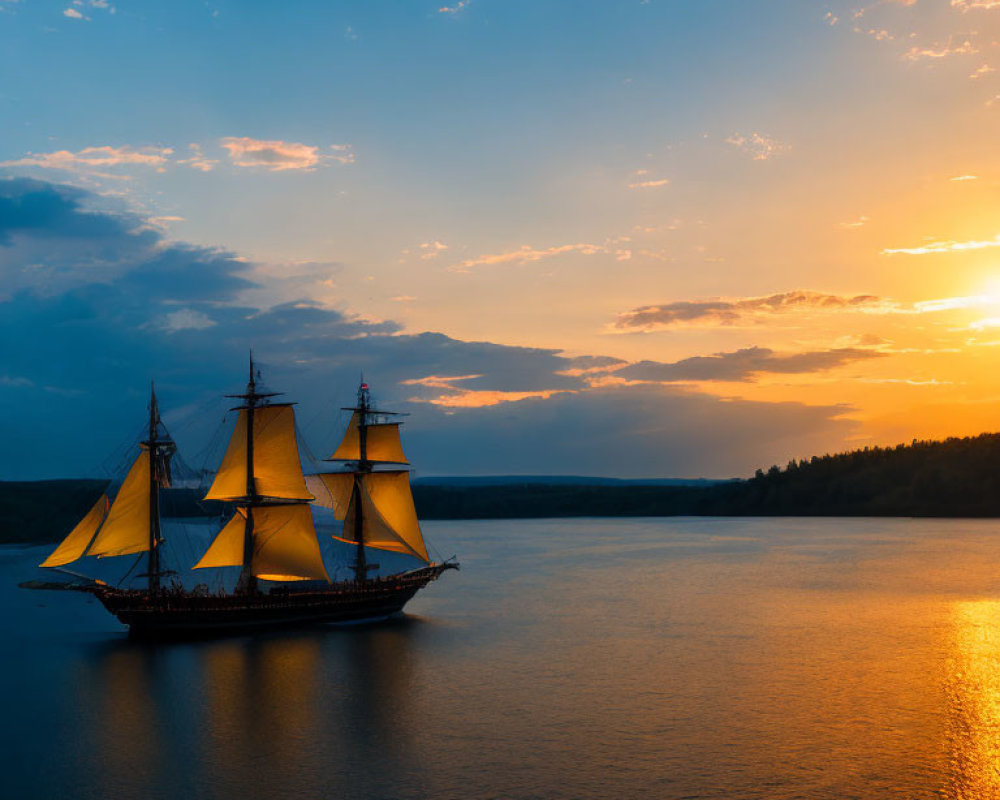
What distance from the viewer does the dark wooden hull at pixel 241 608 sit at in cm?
5884

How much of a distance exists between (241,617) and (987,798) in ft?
156

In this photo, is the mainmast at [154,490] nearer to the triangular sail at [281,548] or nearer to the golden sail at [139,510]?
the golden sail at [139,510]

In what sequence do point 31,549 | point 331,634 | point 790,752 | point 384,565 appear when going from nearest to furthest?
point 790,752 < point 331,634 < point 384,565 < point 31,549

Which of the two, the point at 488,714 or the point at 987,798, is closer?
the point at 987,798

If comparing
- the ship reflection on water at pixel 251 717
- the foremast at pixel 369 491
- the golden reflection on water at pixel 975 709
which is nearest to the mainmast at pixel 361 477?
the foremast at pixel 369 491

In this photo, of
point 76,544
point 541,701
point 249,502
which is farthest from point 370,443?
point 541,701

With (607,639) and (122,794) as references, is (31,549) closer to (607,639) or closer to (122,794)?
(607,639)

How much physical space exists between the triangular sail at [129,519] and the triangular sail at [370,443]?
16889 millimetres

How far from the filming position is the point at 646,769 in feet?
100

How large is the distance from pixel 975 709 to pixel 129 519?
52683mm

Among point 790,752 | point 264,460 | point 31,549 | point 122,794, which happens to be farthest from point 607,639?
point 31,549

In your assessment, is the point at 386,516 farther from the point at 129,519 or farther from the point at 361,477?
the point at 129,519

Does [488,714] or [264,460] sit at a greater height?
[264,460]

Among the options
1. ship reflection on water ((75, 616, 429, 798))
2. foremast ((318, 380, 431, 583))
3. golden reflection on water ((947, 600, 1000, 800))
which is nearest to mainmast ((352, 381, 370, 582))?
foremast ((318, 380, 431, 583))
